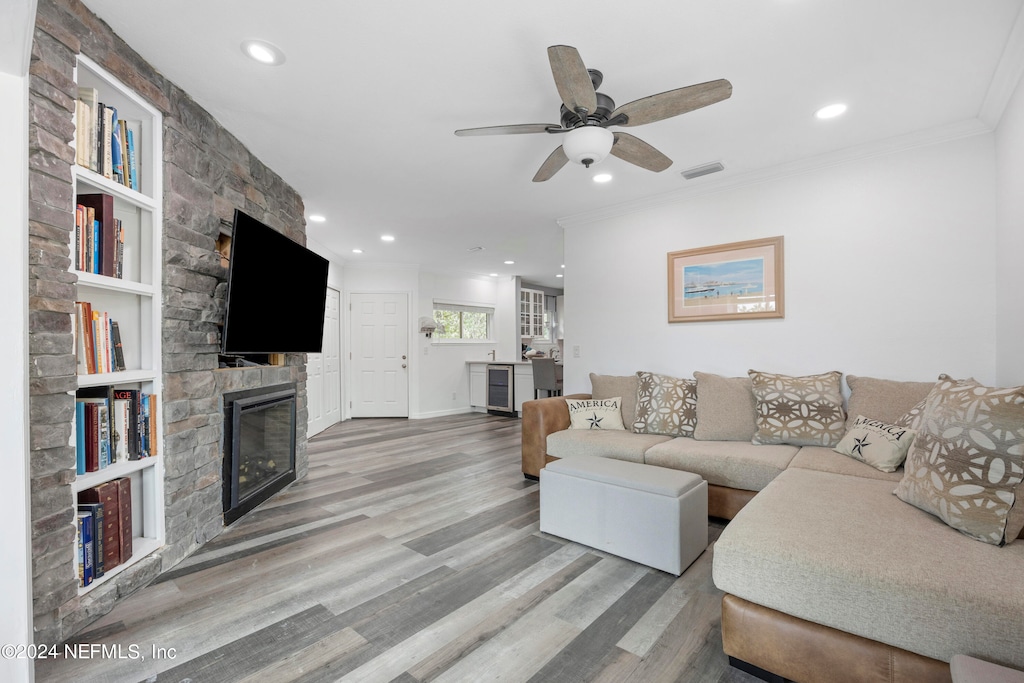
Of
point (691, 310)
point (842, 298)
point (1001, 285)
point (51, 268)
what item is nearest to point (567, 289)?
point (691, 310)

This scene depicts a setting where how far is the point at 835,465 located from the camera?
2412 millimetres

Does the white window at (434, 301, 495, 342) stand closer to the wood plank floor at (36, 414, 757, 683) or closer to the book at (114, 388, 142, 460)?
the wood plank floor at (36, 414, 757, 683)

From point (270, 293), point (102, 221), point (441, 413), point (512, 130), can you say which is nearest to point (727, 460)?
point (512, 130)

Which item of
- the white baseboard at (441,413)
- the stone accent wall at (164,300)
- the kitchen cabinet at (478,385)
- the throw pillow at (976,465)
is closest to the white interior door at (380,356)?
the white baseboard at (441,413)

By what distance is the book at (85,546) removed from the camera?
179 cm

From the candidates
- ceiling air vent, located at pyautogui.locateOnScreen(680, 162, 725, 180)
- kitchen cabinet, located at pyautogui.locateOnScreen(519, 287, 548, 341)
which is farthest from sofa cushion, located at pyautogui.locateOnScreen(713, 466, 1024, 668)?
kitchen cabinet, located at pyautogui.locateOnScreen(519, 287, 548, 341)

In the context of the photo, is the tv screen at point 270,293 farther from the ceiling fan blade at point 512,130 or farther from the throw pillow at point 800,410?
the throw pillow at point 800,410

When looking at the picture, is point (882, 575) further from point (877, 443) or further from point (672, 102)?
point (672, 102)

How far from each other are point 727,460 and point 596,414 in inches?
43.6

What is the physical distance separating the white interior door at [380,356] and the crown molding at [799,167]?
11.8 feet

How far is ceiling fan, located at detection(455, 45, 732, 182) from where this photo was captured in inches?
70.9

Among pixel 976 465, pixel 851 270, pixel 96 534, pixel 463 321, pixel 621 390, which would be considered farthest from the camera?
pixel 463 321

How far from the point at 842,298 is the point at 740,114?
1488mm

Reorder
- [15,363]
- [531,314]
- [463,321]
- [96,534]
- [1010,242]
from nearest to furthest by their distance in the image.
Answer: [15,363]
[96,534]
[1010,242]
[463,321]
[531,314]
